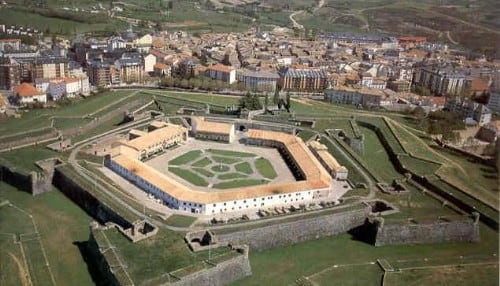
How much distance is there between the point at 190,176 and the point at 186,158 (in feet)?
7.72

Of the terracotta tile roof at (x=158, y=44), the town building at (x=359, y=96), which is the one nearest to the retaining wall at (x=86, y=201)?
the town building at (x=359, y=96)

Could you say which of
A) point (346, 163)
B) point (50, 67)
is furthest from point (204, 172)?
point (50, 67)

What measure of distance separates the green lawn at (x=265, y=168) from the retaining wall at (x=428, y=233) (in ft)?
20.6

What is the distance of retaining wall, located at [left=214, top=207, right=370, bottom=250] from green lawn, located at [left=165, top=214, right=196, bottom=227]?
4.98 feet

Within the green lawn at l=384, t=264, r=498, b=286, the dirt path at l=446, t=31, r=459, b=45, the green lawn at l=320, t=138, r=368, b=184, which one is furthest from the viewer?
the dirt path at l=446, t=31, r=459, b=45

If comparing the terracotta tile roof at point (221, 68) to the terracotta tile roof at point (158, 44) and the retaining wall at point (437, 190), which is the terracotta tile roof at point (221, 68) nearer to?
the terracotta tile roof at point (158, 44)

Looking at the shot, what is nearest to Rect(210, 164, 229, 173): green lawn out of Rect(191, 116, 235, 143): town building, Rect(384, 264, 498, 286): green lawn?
Rect(191, 116, 235, 143): town building

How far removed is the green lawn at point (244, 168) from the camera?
79.5ft

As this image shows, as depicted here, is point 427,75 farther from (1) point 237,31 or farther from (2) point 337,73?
(1) point 237,31

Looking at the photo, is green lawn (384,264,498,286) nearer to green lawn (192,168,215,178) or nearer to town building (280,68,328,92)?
green lawn (192,168,215,178)

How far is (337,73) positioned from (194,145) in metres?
21.2

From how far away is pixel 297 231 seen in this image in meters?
19.1

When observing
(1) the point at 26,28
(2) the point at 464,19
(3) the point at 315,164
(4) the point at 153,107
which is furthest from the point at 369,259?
(1) the point at 26,28

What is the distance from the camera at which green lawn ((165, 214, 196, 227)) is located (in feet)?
60.8
